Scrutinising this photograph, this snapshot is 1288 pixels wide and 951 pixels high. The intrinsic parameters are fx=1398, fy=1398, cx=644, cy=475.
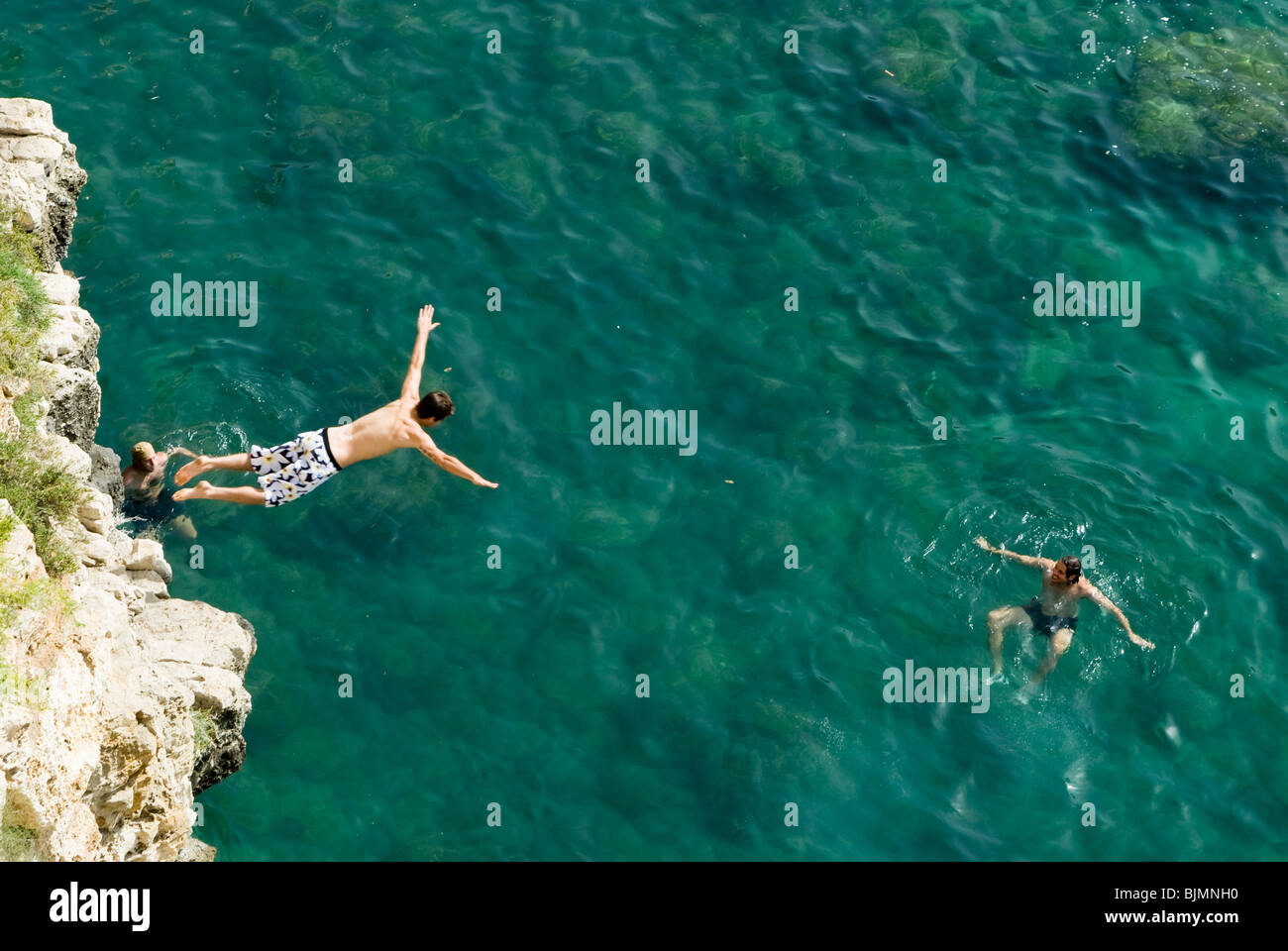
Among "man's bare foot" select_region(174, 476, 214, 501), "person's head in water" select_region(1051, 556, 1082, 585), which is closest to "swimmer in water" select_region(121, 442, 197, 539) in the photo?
"man's bare foot" select_region(174, 476, 214, 501)

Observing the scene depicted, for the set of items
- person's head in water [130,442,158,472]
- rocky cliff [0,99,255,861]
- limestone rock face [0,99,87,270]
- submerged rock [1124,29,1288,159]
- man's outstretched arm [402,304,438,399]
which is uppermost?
submerged rock [1124,29,1288,159]

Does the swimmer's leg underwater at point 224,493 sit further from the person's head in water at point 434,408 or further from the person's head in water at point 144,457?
the person's head in water at point 434,408

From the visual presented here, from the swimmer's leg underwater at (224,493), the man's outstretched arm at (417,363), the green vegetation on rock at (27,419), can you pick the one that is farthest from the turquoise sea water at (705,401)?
the man's outstretched arm at (417,363)

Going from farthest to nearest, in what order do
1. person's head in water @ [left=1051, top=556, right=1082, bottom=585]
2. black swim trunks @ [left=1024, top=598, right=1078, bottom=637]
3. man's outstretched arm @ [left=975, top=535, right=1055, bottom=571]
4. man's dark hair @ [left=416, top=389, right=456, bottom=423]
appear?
man's outstretched arm @ [left=975, top=535, right=1055, bottom=571] < black swim trunks @ [left=1024, top=598, right=1078, bottom=637] < person's head in water @ [left=1051, top=556, right=1082, bottom=585] < man's dark hair @ [left=416, top=389, right=456, bottom=423]

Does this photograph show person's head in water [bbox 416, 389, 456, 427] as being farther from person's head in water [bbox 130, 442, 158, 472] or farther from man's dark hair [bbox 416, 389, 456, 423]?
person's head in water [bbox 130, 442, 158, 472]
